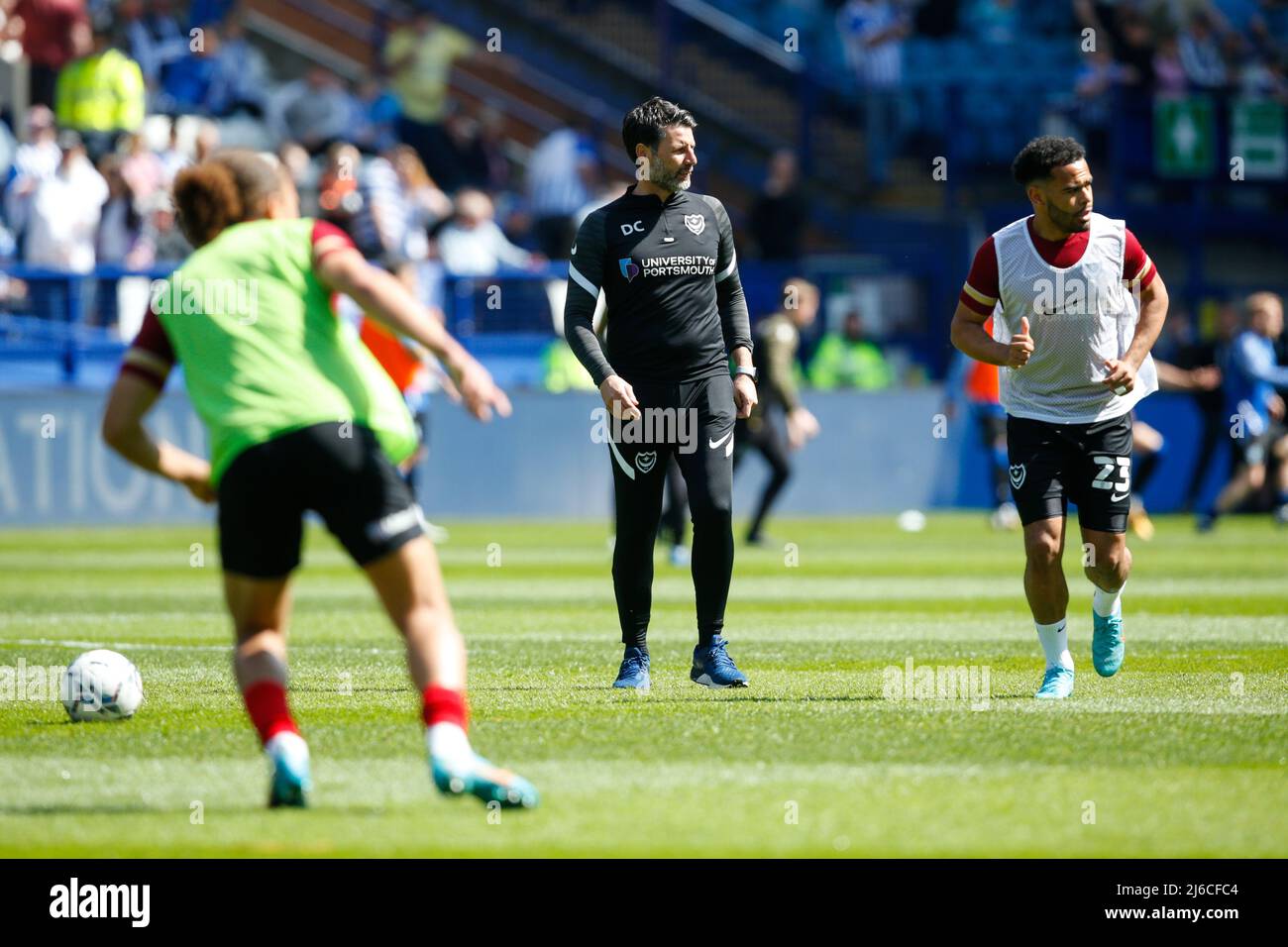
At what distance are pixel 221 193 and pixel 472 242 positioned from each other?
18720mm

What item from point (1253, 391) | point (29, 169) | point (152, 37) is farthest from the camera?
point (152, 37)

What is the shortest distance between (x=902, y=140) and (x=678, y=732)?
2065cm

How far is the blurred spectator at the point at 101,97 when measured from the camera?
24.1 meters

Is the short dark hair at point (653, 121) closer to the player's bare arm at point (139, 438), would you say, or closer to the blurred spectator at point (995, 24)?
the player's bare arm at point (139, 438)

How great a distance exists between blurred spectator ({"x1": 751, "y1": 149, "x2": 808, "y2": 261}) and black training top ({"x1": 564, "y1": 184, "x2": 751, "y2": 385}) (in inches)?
648

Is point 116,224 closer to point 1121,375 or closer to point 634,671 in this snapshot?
point 634,671

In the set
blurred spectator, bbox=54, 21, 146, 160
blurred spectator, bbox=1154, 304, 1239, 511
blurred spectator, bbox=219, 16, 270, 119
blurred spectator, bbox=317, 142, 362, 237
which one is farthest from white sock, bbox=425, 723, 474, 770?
blurred spectator, bbox=219, 16, 270, 119

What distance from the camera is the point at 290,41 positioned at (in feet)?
92.6

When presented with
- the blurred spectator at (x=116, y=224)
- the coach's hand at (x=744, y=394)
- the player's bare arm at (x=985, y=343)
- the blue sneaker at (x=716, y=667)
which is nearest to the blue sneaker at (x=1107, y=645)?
the player's bare arm at (x=985, y=343)

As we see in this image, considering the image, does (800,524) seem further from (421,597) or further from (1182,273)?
(421,597)

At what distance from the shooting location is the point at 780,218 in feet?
83.7

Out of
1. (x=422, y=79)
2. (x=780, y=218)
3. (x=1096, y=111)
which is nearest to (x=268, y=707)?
(x=780, y=218)
